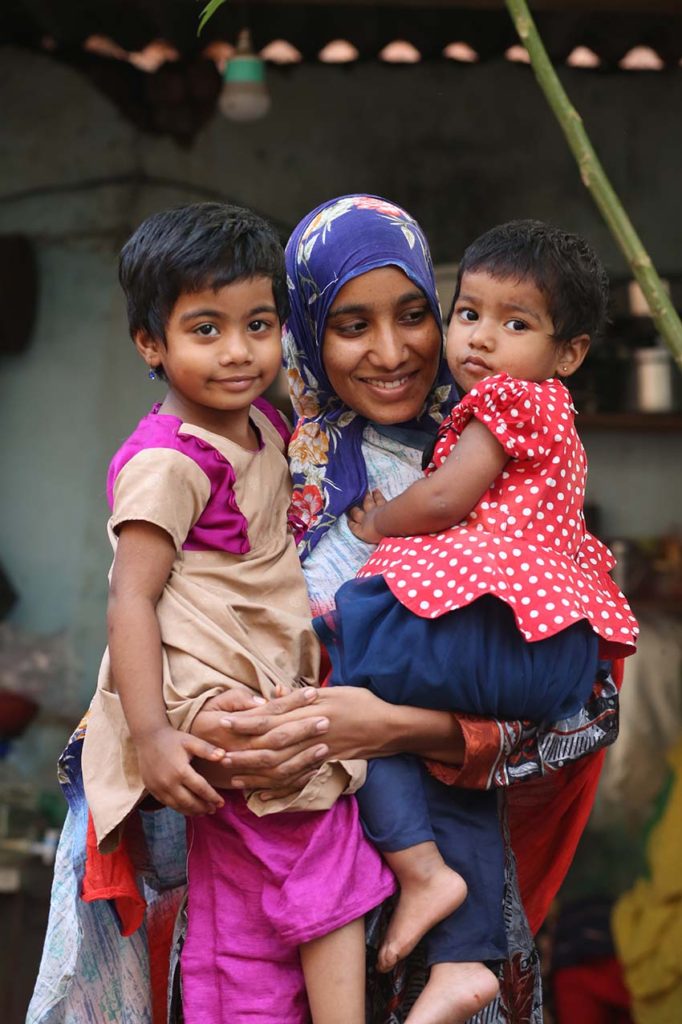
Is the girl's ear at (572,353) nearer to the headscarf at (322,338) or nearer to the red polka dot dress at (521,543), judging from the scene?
the red polka dot dress at (521,543)

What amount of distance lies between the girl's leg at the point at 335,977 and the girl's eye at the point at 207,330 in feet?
2.82

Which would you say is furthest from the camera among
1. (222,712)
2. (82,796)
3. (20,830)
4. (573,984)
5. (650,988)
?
(20,830)

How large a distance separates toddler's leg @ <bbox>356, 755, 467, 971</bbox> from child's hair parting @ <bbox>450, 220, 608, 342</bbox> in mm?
720

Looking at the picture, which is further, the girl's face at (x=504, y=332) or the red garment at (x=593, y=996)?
the red garment at (x=593, y=996)

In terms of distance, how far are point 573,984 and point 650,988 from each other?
39 cm

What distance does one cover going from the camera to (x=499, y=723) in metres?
2.19

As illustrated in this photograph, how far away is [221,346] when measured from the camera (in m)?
2.14

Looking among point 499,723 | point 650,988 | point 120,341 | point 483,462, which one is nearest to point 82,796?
point 499,723

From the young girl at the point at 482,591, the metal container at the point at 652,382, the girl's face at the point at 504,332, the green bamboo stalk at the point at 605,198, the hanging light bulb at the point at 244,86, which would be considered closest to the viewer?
the green bamboo stalk at the point at 605,198

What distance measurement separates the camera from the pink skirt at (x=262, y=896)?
2.12m

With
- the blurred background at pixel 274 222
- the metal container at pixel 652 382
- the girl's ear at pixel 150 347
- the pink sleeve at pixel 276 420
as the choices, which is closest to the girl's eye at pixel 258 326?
the girl's ear at pixel 150 347

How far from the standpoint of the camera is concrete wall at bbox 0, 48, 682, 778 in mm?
5520

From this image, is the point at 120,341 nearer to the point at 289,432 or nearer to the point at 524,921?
the point at 289,432

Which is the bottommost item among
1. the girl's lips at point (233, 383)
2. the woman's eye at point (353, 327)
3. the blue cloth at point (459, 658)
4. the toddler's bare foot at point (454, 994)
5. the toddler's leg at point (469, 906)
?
the toddler's bare foot at point (454, 994)
